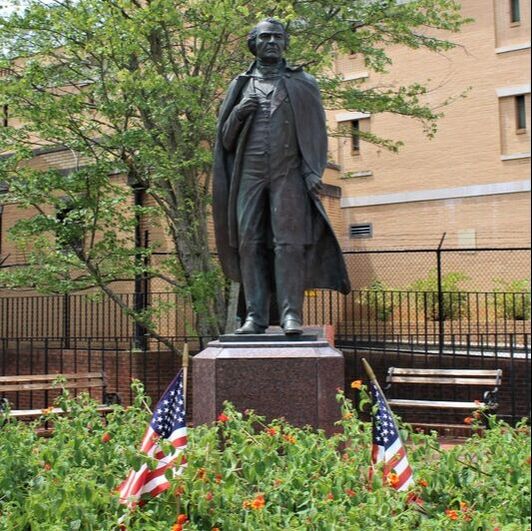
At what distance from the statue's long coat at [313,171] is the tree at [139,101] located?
407 cm

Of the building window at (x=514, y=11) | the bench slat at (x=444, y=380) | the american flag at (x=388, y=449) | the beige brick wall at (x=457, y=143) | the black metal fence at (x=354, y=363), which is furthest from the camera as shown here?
the beige brick wall at (x=457, y=143)

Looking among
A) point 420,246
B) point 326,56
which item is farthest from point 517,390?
point 420,246

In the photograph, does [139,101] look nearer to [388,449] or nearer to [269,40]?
[269,40]

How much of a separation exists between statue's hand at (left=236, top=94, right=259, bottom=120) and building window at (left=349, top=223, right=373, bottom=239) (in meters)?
19.4

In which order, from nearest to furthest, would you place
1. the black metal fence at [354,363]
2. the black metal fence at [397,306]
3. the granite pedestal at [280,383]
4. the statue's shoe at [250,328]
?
the granite pedestal at [280,383] < the statue's shoe at [250,328] < the black metal fence at [354,363] < the black metal fence at [397,306]

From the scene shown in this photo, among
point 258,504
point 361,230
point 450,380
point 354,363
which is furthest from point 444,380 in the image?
point 361,230

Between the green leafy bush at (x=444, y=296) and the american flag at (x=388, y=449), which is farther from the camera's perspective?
the green leafy bush at (x=444, y=296)

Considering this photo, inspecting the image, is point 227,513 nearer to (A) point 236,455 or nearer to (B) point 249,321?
(A) point 236,455

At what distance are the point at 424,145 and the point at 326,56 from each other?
45.4 ft

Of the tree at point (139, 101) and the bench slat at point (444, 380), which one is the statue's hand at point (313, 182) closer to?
the tree at point (139, 101)

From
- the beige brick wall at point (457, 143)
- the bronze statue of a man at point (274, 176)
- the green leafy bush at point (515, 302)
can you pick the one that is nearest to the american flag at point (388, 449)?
the bronze statue of a man at point (274, 176)

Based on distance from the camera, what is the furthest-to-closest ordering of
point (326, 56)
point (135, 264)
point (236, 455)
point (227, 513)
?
point (135, 264) < point (326, 56) < point (236, 455) < point (227, 513)

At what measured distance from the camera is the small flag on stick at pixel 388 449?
14.8 ft

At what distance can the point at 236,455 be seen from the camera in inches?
197
